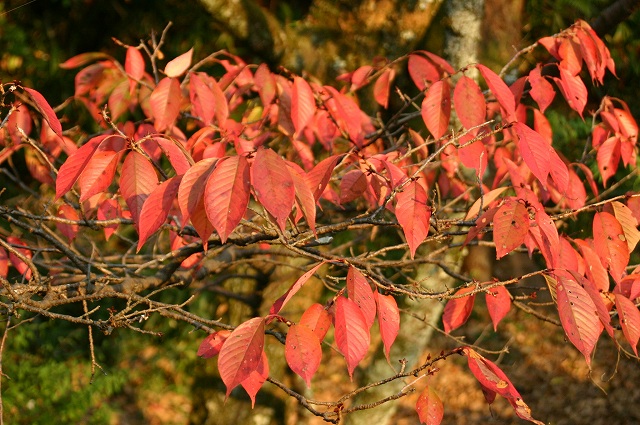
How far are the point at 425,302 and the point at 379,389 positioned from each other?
0.44 metres

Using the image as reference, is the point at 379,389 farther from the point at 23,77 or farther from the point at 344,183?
the point at 23,77

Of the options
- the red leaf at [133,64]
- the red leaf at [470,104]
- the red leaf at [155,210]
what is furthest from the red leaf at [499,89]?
the red leaf at [133,64]

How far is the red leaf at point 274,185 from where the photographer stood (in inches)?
41.5

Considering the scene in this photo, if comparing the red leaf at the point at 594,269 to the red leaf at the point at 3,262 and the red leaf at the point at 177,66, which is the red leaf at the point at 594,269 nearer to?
the red leaf at the point at 177,66

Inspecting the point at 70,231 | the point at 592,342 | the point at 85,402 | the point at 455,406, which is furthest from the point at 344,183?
the point at 455,406

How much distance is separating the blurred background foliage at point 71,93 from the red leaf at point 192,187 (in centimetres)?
295

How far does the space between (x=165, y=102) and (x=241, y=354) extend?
37.1 inches

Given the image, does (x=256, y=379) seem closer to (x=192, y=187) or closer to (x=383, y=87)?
(x=192, y=187)

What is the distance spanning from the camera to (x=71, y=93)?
190 inches

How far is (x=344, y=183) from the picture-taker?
5.05ft

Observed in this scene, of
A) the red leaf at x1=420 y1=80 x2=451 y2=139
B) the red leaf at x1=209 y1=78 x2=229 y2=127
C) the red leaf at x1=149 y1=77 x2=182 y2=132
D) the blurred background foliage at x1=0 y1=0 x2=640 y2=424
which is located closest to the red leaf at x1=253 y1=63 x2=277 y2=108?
the red leaf at x1=209 y1=78 x2=229 y2=127

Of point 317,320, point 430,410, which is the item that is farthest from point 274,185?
point 430,410

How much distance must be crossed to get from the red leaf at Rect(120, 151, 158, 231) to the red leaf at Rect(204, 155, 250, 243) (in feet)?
0.81

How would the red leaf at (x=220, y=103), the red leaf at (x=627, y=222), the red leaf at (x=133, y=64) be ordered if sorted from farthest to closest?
the red leaf at (x=133, y=64), the red leaf at (x=220, y=103), the red leaf at (x=627, y=222)
